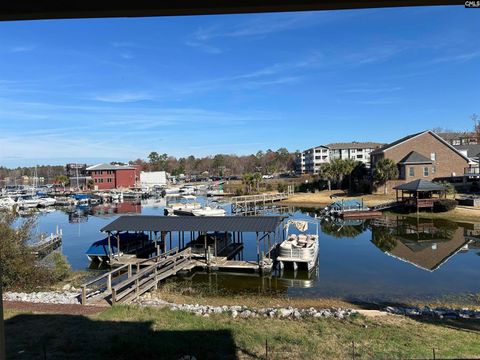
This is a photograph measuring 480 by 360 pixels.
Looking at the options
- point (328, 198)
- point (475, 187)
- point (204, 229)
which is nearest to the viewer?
point (204, 229)

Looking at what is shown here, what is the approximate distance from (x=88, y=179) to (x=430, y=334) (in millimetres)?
109927

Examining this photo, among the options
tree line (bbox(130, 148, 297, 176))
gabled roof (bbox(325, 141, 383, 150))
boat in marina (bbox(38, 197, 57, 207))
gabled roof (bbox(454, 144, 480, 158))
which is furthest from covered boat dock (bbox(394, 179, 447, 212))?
tree line (bbox(130, 148, 297, 176))

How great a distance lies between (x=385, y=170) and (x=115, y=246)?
47.0 m

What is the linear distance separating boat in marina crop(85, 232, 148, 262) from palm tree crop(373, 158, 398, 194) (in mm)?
43694

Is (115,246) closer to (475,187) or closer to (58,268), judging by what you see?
(58,268)

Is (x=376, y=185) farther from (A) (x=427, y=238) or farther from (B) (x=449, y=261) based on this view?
(B) (x=449, y=261)

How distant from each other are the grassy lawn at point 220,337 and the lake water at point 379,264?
22.1 feet

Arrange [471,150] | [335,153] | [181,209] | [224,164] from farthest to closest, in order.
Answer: [224,164], [335,153], [471,150], [181,209]

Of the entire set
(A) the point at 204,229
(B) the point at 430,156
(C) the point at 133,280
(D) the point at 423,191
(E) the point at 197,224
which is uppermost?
(B) the point at 430,156

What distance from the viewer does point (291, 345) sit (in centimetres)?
1081

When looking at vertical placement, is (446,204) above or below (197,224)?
below

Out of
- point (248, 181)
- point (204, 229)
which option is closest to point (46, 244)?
point (204, 229)

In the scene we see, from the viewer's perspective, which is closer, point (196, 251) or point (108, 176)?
point (196, 251)

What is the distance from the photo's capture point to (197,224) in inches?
1065
